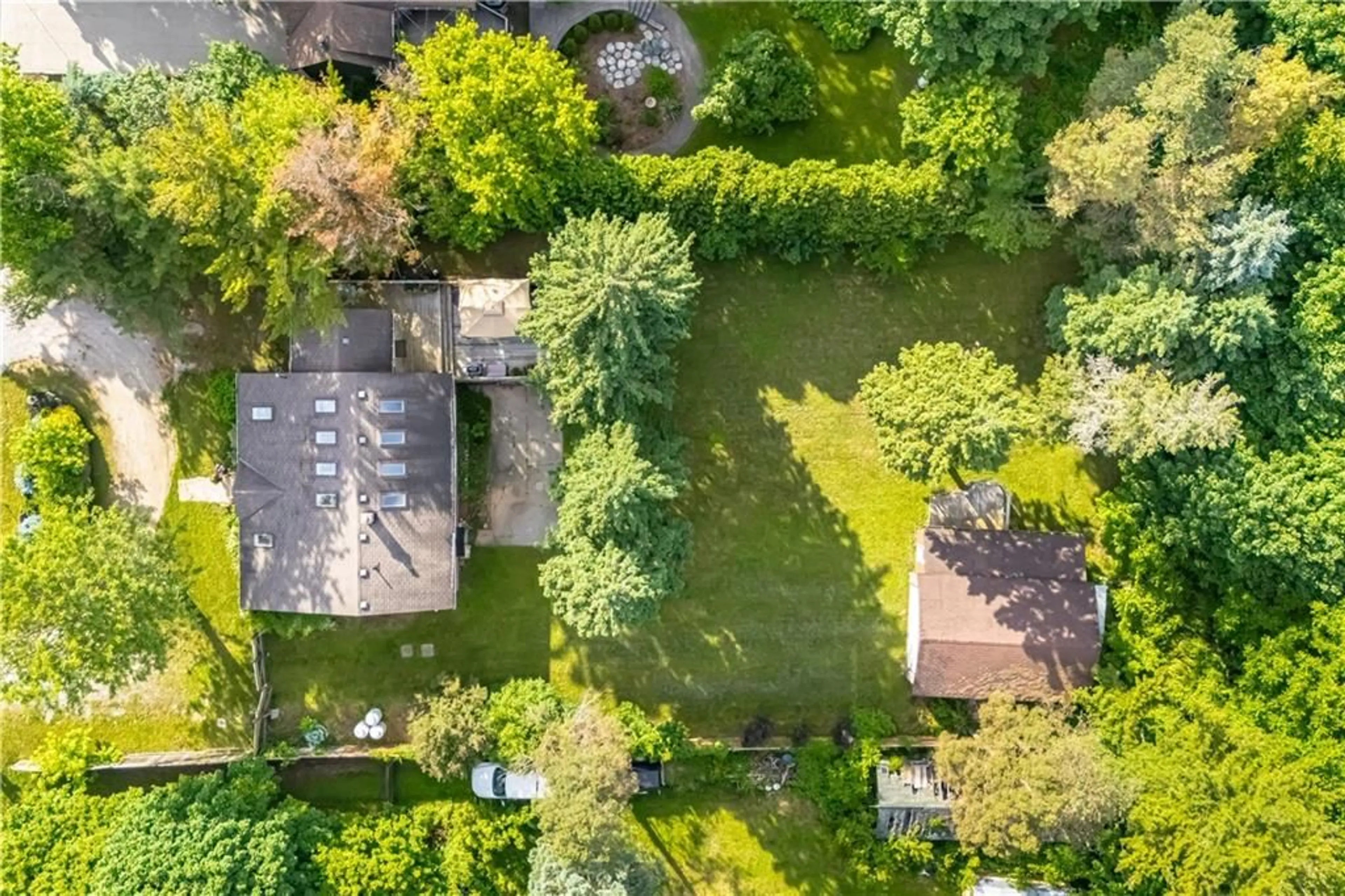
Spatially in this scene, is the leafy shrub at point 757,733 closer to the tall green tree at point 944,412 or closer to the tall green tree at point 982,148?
the tall green tree at point 944,412

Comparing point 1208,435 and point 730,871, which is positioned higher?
point 1208,435

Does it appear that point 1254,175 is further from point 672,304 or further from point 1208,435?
point 672,304

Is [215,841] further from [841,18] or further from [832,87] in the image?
[841,18]

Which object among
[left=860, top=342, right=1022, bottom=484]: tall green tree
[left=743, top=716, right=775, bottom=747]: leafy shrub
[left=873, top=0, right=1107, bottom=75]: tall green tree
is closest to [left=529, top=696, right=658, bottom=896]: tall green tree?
[left=743, top=716, right=775, bottom=747]: leafy shrub

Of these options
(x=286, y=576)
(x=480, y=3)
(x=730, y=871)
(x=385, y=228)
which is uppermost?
(x=480, y=3)

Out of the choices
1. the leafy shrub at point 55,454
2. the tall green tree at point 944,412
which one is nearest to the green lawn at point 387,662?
the leafy shrub at point 55,454

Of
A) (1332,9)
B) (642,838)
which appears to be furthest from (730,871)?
(1332,9)

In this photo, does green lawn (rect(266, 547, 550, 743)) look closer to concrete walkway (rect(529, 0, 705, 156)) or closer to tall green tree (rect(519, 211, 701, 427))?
tall green tree (rect(519, 211, 701, 427))
